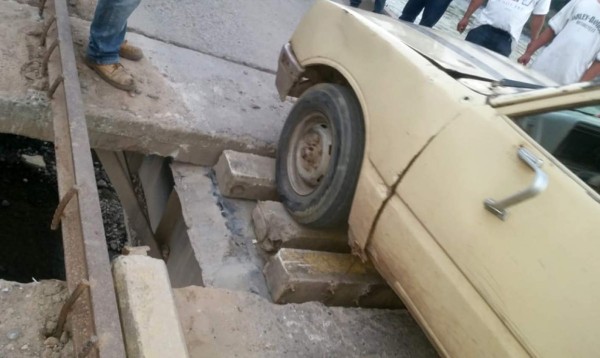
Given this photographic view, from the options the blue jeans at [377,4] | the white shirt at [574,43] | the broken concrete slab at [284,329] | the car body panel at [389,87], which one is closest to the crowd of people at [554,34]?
the white shirt at [574,43]

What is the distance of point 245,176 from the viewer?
129 inches

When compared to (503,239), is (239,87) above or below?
below

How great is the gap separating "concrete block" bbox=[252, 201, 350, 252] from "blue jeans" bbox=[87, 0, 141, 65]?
138cm

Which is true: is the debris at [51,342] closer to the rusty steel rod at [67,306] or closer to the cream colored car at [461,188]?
the rusty steel rod at [67,306]

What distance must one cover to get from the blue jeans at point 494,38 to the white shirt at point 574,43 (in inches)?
14.5

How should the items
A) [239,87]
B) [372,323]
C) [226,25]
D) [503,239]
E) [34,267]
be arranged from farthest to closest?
1. [226,25]
2. [239,87]
3. [34,267]
4. [372,323]
5. [503,239]

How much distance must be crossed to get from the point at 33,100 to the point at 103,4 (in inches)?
27.9

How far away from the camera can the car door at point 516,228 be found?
1.73m

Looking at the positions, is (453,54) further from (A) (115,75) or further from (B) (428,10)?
(B) (428,10)

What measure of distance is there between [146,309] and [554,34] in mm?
4565

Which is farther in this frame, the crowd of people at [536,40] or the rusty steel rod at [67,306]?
the crowd of people at [536,40]

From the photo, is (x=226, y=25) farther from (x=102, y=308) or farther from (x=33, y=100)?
(x=102, y=308)

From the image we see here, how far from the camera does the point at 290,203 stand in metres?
3.07

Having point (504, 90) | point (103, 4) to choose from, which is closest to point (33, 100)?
point (103, 4)
